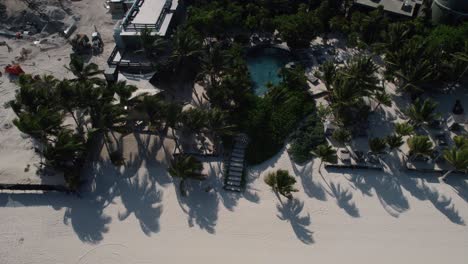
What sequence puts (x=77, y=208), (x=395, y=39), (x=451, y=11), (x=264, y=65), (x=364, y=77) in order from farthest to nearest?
(x=264, y=65)
(x=451, y=11)
(x=395, y=39)
(x=364, y=77)
(x=77, y=208)

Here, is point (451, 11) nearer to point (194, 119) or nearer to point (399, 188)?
point (399, 188)

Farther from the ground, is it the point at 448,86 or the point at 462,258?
the point at 448,86

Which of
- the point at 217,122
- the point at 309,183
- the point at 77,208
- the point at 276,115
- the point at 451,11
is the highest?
the point at 451,11

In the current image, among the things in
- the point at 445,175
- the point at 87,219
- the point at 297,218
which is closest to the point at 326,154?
the point at 297,218

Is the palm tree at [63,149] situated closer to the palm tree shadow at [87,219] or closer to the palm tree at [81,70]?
the palm tree shadow at [87,219]

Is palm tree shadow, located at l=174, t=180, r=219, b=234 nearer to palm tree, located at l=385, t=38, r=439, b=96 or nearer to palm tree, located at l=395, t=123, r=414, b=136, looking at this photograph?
palm tree, located at l=395, t=123, r=414, b=136

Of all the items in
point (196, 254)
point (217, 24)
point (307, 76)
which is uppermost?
point (217, 24)

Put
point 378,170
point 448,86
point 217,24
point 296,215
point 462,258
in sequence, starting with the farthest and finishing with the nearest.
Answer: point 217,24 < point 448,86 < point 378,170 < point 296,215 < point 462,258

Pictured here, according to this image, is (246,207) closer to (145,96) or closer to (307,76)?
(145,96)

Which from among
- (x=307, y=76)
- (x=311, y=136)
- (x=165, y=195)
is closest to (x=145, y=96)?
(x=165, y=195)
